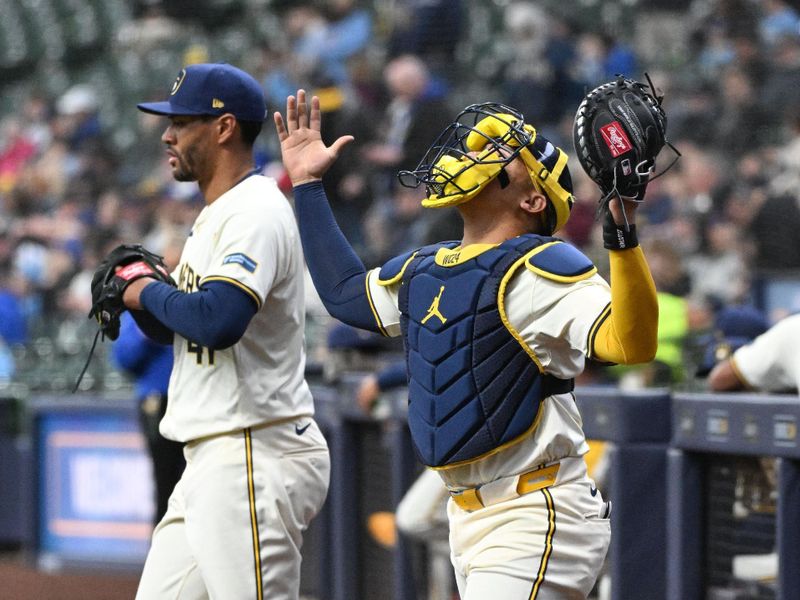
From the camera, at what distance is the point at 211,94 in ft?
12.6

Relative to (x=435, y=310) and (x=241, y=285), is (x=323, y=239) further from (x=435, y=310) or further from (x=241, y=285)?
(x=435, y=310)

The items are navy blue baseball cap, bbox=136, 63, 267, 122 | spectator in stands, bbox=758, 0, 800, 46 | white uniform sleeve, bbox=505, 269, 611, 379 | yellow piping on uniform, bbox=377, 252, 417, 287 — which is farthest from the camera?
spectator in stands, bbox=758, 0, 800, 46

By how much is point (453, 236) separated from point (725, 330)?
3.01 m

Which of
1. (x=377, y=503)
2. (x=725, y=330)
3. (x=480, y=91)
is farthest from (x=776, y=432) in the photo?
(x=480, y=91)

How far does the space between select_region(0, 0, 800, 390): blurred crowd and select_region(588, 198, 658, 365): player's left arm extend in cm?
337

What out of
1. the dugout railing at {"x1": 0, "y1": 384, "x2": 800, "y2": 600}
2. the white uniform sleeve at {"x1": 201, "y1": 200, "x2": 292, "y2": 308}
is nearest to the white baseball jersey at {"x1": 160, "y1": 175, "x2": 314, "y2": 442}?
the white uniform sleeve at {"x1": 201, "y1": 200, "x2": 292, "y2": 308}

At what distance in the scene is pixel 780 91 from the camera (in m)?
9.66

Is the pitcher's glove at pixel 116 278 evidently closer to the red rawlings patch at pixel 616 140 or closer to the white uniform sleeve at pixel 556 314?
the white uniform sleeve at pixel 556 314

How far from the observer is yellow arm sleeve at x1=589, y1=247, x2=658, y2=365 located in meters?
2.64

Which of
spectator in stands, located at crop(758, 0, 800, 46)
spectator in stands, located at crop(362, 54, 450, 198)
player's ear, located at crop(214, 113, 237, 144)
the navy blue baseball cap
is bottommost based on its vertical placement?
Answer: player's ear, located at crop(214, 113, 237, 144)

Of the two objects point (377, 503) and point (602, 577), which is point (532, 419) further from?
point (377, 503)

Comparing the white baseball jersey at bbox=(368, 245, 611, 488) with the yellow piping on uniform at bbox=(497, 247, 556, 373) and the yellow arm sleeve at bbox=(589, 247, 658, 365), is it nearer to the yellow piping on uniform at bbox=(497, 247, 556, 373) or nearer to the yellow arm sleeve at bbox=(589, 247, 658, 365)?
the yellow piping on uniform at bbox=(497, 247, 556, 373)

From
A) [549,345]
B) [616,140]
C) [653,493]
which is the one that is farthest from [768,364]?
[616,140]

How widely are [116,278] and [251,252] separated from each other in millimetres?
390
